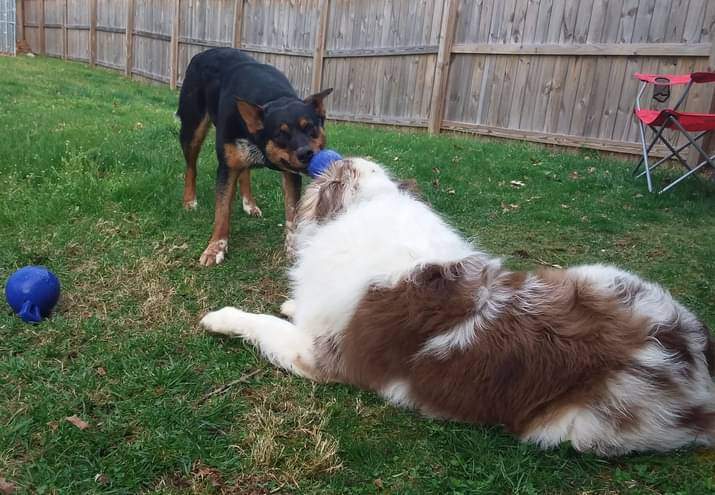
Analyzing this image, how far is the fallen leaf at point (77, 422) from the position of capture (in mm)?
2413

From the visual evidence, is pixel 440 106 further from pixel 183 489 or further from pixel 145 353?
pixel 183 489

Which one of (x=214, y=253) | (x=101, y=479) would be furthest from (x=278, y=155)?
(x=101, y=479)

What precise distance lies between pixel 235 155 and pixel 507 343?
2899 mm

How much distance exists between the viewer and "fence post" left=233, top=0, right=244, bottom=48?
14625 mm

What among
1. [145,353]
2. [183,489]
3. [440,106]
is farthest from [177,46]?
[183,489]

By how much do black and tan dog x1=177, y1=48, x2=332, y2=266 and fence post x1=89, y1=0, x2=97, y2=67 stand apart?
18.7 meters

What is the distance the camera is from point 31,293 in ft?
10.5

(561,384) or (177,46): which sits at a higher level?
(177,46)

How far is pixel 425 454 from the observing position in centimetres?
242

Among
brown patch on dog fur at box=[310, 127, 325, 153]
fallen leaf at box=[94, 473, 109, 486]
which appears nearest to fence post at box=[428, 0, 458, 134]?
brown patch on dog fur at box=[310, 127, 325, 153]

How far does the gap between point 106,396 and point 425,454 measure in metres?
1.51

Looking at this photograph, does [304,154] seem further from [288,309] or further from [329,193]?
[288,309]

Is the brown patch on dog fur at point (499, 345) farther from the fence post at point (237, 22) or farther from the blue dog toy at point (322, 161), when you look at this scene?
the fence post at point (237, 22)

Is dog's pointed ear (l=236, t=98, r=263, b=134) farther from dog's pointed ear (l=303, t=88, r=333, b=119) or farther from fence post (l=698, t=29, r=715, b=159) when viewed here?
fence post (l=698, t=29, r=715, b=159)
